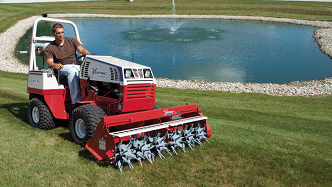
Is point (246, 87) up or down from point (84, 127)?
down

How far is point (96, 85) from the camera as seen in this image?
5.68 metres

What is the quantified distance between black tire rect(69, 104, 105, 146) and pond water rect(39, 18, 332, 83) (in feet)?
33.6

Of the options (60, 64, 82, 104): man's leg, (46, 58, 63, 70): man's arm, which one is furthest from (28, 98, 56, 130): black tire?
(46, 58, 63, 70): man's arm

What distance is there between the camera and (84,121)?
16.5ft

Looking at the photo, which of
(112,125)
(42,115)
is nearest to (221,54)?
(42,115)

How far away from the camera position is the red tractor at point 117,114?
4.58 metres

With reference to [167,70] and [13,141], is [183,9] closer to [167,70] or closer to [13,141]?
[167,70]

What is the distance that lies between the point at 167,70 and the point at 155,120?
11540 mm

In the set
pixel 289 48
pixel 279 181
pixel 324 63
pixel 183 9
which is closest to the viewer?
pixel 279 181

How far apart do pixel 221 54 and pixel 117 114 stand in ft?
54.1

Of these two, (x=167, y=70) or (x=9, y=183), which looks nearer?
(x=9, y=183)

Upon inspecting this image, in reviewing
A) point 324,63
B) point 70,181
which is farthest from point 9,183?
point 324,63

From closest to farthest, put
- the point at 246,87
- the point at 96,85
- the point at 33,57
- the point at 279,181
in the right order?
the point at 279,181 → the point at 96,85 → the point at 33,57 → the point at 246,87

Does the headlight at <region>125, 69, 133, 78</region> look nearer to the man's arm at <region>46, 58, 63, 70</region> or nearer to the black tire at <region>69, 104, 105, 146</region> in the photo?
the black tire at <region>69, 104, 105, 146</region>
